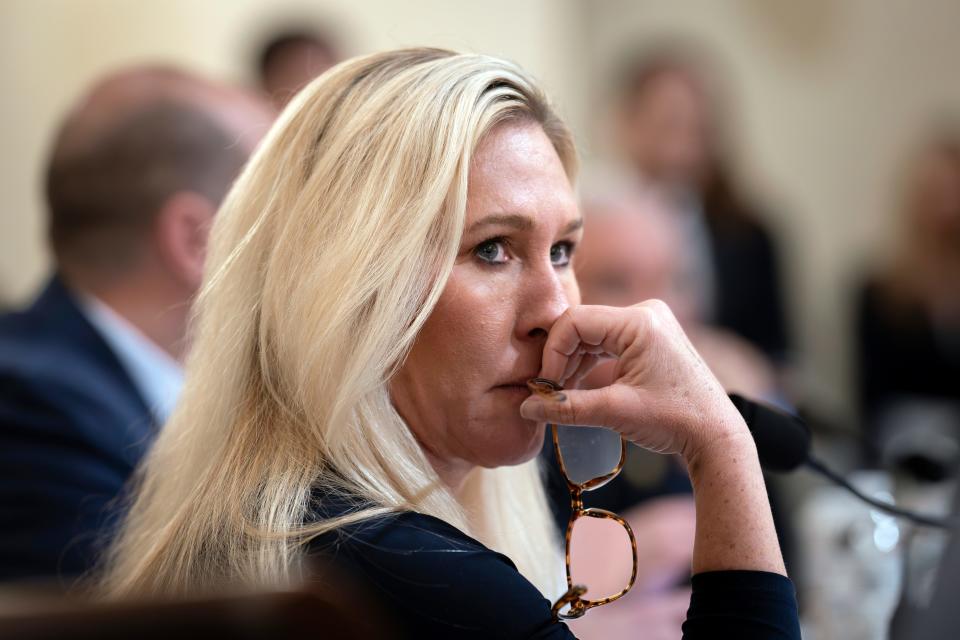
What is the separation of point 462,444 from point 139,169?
1.33 meters

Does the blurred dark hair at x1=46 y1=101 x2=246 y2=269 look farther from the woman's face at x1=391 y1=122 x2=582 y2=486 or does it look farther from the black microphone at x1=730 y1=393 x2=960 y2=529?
the black microphone at x1=730 y1=393 x2=960 y2=529

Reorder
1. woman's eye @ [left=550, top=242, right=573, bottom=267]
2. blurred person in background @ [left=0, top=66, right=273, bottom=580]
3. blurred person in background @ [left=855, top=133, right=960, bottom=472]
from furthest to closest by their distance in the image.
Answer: blurred person in background @ [left=855, top=133, right=960, bottom=472] < blurred person in background @ [left=0, top=66, right=273, bottom=580] < woman's eye @ [left=550, top=242, right=573, bottom=267]

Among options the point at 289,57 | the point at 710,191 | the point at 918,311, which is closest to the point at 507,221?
the point at 289,57

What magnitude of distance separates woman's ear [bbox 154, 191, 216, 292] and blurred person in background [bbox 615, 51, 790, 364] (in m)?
2.16

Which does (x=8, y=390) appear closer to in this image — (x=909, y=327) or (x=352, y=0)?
(x=352, y=0)

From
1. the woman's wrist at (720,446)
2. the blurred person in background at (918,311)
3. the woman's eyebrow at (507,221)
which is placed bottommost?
the blurred person in background at (918,311)

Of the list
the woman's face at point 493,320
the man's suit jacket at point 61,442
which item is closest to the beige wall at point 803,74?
the man's suit jacket at point 61,442

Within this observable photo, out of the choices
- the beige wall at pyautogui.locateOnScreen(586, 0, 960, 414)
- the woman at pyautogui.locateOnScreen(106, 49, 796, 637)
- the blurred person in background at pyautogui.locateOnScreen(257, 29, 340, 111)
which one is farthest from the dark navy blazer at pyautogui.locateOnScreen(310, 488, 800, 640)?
the beige wall at pyautogui.locateOnScreen(586, 0, 960, 414)

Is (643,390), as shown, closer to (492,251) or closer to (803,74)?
(492,251)

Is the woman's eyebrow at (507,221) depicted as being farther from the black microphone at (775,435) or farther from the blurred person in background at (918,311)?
the blurred person in background at (918,311)

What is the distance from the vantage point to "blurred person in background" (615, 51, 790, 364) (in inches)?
164

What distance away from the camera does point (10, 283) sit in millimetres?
4266

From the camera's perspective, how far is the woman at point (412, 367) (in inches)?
45.2

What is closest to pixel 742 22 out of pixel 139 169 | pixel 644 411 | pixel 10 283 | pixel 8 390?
pixel 10 283
